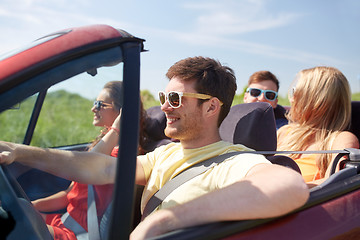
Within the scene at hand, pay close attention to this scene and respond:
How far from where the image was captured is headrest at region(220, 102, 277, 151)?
6.98 feet

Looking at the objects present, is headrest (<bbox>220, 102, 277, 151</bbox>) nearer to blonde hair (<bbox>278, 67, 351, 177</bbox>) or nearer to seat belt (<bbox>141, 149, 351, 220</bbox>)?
seat belt (<bbox>141, 149, 351, 220</bbox>)

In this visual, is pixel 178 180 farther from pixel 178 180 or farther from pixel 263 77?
pixel 263 77

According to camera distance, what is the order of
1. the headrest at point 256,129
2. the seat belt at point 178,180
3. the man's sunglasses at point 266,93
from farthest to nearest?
the man's sunglasses at point 266,93
the headrest at point 256,129
the seat belt at point 178,180

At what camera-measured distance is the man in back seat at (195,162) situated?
1177 millimetres

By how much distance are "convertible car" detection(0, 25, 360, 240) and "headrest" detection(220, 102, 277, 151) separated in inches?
25.2

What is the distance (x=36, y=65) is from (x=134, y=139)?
0.35m

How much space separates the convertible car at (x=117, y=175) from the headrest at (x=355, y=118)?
1.44 m

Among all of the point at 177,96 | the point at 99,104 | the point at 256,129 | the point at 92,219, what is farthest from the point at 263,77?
the point at 92,219

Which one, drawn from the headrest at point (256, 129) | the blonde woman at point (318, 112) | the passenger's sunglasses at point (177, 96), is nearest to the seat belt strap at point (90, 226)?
the passenger's sunglasses at point (177, 96)

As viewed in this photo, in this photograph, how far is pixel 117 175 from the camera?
98cm

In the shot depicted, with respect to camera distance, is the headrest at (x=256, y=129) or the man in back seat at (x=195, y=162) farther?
the headrest at (x=256, y=129)

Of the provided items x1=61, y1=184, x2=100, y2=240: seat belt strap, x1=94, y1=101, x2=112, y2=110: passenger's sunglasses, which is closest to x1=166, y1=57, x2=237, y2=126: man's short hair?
x1=94, y1=101, x2=112, y2=110: passenger's sunglasses

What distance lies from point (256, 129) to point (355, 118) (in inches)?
49.0

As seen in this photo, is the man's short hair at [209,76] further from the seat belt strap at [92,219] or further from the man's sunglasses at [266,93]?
the man's sunglasses at [266,93]
